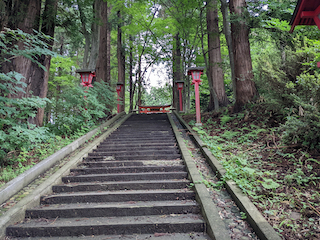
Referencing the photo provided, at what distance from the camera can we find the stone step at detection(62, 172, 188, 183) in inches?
169

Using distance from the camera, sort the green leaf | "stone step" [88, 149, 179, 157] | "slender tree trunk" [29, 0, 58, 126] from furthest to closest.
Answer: "slender tree trunk" [29, 0, 58, 126] < "stone step" [88, 149, 179, 157] < the green leaf

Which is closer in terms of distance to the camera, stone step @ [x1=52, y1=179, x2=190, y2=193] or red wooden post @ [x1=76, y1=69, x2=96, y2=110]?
stone step @ [x1=52, y1=179, x2=190, y2=193]

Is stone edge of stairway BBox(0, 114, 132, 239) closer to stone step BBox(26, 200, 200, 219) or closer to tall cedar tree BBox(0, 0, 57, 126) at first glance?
stone step BBox(26, 200, 200, 219)

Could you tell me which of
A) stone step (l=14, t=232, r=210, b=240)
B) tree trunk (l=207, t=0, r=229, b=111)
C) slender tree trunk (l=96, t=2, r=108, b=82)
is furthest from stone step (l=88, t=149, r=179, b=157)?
slender tree trunk (l=96, t=2, r=108, b=82)

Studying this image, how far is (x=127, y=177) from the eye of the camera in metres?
4.32

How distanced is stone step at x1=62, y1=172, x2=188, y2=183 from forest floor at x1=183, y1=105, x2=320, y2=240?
1.06 metres

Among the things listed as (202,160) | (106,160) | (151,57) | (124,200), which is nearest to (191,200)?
(124,200)

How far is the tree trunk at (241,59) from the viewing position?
7968mm

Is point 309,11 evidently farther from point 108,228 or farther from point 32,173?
point 32,173

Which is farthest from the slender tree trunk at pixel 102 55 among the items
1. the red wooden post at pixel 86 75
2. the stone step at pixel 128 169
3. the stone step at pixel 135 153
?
the stone step at pixel 128 169

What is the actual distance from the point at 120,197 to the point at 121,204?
0.67ft

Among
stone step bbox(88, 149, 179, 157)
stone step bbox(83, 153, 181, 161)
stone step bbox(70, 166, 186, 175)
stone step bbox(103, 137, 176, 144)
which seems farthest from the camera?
stone step bbox(103, 137, 176, 144)

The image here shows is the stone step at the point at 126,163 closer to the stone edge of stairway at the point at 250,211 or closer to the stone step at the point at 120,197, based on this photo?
the stone edge of stairway at the point at 250,211

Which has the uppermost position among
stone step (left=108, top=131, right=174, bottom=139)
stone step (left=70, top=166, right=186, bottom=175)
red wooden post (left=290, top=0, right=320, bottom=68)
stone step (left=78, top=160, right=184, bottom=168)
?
red wooden post (left=290, top=0, right=320, bottom=68)
